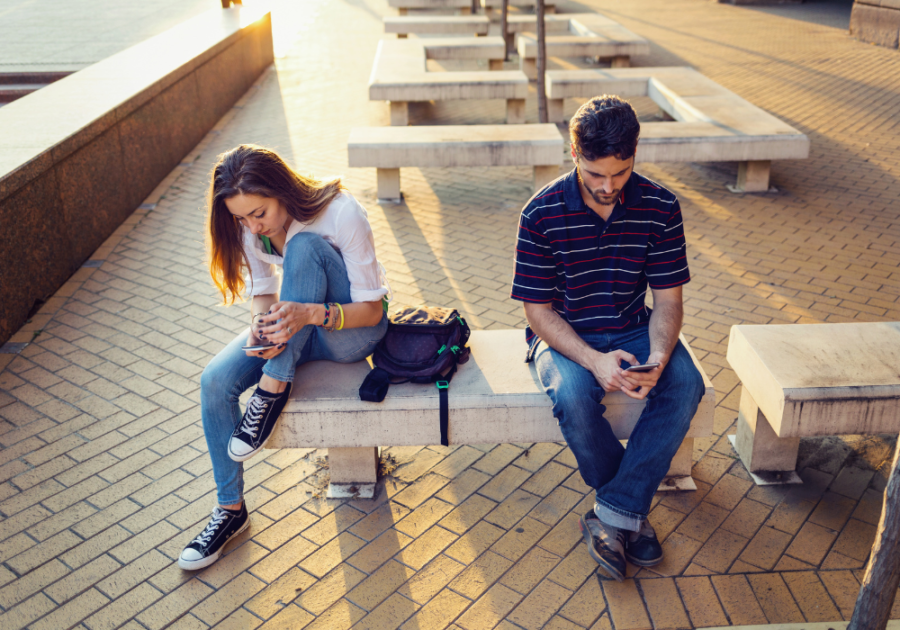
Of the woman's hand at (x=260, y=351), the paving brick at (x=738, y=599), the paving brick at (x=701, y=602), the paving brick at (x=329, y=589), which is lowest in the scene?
the paving brick at (x=329, y=589)

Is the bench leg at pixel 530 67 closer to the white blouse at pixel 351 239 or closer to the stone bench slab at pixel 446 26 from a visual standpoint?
the stone bench slab at pixel 446 26

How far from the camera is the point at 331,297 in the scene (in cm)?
313

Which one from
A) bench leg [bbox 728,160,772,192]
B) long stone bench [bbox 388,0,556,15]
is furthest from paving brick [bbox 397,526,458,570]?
long stone bench [bbox 388,0,556,15]

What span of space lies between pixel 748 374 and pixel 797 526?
64cm

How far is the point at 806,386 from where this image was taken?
9.81 feet

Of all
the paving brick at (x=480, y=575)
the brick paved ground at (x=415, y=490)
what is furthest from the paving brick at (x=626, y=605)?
the paving brick at (x=480, y=575)

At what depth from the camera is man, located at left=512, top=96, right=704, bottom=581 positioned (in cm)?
285

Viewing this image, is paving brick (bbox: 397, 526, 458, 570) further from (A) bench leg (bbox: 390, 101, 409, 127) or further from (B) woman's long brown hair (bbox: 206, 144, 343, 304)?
(A) bench leg (bbox: 390, 101, 409, 127)

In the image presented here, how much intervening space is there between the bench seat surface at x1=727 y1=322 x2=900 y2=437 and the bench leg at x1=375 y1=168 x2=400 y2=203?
13.8ft

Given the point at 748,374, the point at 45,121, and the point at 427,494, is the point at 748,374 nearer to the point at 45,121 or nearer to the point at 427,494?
the point at 427,494

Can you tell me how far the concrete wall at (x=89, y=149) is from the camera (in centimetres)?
487

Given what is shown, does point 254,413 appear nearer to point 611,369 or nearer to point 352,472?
point 352,472

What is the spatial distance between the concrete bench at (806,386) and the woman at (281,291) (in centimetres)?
158

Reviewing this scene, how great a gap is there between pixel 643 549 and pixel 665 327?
2.76 feet
